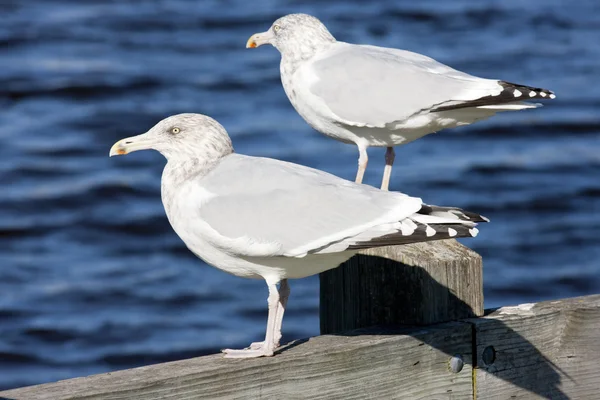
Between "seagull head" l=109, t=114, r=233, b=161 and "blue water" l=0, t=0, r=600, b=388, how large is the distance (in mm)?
4321

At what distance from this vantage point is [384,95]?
4.31 metres

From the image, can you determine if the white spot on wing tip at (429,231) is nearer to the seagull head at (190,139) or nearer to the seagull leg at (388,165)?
the seagull head at (190,139)

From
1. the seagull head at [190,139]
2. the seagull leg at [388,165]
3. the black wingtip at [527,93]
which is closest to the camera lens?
the seagull head at [190,139]

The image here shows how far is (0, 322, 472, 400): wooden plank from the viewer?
2.92 m

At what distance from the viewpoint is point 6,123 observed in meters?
11.8

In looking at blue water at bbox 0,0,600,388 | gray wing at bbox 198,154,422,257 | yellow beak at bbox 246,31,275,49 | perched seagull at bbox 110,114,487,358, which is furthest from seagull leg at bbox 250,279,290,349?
blue water at bbox 0,0,600,388

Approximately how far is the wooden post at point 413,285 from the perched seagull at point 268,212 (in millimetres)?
268

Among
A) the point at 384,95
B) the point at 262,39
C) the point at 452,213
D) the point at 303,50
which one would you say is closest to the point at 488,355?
the point at 452,213

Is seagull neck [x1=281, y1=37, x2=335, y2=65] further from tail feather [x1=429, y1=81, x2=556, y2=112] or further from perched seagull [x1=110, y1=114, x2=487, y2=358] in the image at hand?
perched seagull [x1=110, y1=114, x2=487, y2=358]

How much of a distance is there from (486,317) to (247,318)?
4.68 metres

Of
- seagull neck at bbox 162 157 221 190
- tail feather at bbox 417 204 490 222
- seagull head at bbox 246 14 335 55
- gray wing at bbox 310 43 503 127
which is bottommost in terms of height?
tail feather at bbox 417 204 490 222

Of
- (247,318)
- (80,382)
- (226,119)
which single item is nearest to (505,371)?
(80,382)

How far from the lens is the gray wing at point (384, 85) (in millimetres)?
4230

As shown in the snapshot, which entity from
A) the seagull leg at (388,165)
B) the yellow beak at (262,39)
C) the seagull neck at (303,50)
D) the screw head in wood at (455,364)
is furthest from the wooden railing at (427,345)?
the yellow beak at (262,39)
